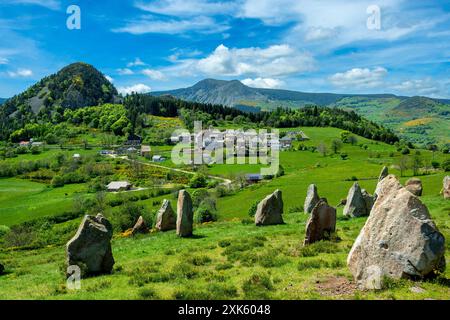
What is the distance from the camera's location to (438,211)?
34969 millimetres

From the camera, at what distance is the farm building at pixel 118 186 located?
131125 mm

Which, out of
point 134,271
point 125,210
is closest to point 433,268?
point 134,271

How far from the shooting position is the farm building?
5162 inches

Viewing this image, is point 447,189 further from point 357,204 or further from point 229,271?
point 229,271

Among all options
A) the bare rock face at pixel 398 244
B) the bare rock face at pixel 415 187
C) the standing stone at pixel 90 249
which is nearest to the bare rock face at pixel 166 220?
the standing stone at pixel 90 249

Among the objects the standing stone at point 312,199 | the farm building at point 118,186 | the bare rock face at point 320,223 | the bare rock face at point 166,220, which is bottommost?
the farm building at point 118,186

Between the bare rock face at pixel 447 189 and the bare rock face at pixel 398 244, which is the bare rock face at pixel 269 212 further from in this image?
the bare rock face at pixel 398 244

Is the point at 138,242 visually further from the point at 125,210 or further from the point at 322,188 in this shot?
the point at 322,188

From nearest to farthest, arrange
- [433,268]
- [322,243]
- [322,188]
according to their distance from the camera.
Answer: [433,268] → [322,243] → [322,188]

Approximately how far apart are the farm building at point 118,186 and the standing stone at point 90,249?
112 metres

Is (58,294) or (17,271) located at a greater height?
(58,294)

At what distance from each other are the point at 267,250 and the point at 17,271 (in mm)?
17444

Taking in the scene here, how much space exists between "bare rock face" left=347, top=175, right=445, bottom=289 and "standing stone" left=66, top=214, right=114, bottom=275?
512 inches
